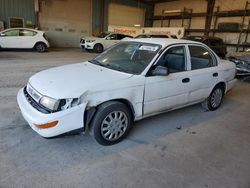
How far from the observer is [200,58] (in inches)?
147

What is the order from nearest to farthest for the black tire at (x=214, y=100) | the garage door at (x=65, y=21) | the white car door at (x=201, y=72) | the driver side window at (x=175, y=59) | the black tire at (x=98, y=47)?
the driver side window at (x=175, y=59)
the white car door at (x=201, y=72)
the black tire at (x=214, y=100)
the black tire at (x=98, y=47)
the garage door at (x=65, y=21)

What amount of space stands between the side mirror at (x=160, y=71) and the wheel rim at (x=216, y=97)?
1748 mm

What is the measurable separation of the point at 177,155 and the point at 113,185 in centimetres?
96

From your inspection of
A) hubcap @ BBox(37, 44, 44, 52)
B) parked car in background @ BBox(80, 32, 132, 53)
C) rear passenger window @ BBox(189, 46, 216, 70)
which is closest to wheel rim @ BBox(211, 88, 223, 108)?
rear passenger window @ BBox(189, 46, 216, 70)

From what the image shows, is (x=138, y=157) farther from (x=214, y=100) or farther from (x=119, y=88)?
(x=214, y=100)

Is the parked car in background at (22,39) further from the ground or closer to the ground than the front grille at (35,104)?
further from the ground

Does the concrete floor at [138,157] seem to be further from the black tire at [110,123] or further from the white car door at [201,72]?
the white car door at [201,72]

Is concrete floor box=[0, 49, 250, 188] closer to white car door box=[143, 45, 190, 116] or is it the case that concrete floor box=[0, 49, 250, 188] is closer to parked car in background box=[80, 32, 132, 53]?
white car door box=[143, 45, 190, 116]

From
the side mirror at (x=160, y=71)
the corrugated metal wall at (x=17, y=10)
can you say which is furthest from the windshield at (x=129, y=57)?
the corrugated metal wall at (x=17, y=10)

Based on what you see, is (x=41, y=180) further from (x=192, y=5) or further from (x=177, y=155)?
(x=192, y=5)

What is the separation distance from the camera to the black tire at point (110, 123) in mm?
2502

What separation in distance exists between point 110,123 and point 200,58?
2136 millimetres

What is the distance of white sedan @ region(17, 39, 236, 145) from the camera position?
7.55 feet

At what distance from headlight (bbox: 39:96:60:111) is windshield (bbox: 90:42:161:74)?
3.48 feet
